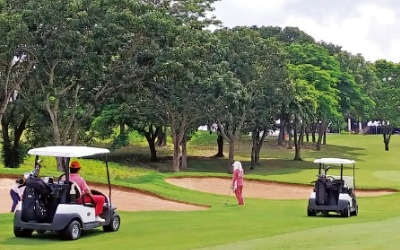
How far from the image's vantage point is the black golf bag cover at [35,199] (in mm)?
15016

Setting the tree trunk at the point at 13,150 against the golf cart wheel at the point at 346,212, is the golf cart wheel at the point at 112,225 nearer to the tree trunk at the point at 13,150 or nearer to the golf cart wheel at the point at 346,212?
the golf cart wheel at the point at 346,212

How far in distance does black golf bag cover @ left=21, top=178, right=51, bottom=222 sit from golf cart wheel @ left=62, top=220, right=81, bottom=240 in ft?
2.04

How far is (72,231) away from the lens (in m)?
15.2

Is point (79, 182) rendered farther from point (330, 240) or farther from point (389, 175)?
point (389, 175)

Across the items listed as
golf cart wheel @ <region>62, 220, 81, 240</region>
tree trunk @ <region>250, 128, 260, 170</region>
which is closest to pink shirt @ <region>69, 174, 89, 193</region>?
golf cart wheel @ <region>62, 220, 81, 240</region>

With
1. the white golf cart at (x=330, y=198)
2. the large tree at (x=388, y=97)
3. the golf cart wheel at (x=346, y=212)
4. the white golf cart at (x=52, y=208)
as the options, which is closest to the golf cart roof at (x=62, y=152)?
the white golf cart at (x=52, y=208)

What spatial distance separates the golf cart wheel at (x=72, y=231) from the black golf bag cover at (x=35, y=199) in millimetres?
623

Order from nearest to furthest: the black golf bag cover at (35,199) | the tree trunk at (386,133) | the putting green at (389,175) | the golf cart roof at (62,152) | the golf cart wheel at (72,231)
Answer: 1. the black golf bag cover at (35,199)
2. the golf cart wheel at (72,231)
3. the golf cart roof at (62,152)
4. the putting green at (389,175)
5. the tree trunk at (386,133)

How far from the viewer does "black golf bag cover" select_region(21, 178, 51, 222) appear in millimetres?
15016

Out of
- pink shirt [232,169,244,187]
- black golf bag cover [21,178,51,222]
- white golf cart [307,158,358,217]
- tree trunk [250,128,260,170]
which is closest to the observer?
black golf bag cover [21,178,51,222]

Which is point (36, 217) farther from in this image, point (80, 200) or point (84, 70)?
point (84, 70)

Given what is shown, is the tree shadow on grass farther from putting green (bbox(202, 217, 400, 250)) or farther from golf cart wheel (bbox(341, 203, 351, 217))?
putting green (bbox(202, 217, 400, 250))

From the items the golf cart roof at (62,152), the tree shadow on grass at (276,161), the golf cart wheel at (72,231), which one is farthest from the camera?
the tree shadow on grass at (276,161)

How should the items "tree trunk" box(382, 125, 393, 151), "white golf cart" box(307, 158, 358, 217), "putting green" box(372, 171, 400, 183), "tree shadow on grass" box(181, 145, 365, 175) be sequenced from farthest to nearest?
1. "tree trunk" box(382, 125, 393, 151)
2. "tree shadow on grass" box(181, 145, 365, 175)
3. "putting green" box(372, 171, 400, 183)
4. "white golf cart" box(307, 158, 358, 217)
